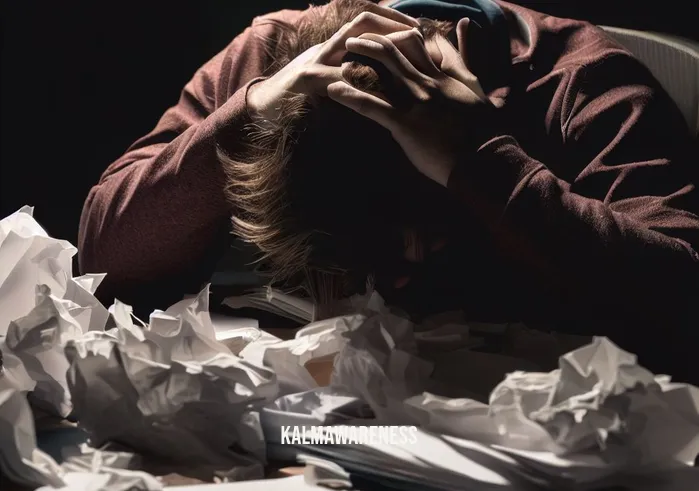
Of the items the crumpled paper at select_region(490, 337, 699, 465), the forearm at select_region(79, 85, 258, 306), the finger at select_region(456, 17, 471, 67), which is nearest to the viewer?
the crumpled paper at select_region(490, 337, 699, 465)

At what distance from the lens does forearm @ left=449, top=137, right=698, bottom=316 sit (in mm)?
512

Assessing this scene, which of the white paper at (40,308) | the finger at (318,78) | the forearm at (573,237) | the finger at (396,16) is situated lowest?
the white paper at (40,308)

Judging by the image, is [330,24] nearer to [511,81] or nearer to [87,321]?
[511,81]

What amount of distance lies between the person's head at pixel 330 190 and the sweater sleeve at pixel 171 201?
45 millimetres

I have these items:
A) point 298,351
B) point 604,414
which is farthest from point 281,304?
point 604,414

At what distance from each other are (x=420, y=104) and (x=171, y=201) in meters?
0.27

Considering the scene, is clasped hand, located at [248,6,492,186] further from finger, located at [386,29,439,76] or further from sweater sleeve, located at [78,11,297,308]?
sweater sleeve, located at [78,11,297,308]

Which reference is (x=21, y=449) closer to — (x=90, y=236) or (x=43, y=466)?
(x=43, y=466)

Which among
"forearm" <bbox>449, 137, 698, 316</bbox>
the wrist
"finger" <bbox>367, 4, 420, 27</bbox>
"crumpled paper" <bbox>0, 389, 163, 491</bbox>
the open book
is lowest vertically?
"crumpled paper" <bbox>0, 389, 163, 491</bbox>

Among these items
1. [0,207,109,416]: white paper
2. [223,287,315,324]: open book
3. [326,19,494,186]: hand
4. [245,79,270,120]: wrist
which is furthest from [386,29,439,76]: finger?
[0,207,109,416]: white paper

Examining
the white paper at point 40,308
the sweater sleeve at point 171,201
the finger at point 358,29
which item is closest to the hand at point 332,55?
the finger at point 358,29

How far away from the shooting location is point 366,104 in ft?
1.68

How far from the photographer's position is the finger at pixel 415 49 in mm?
520

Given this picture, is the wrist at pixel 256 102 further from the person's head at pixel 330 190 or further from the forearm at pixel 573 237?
the forearm at pixel 573 237
